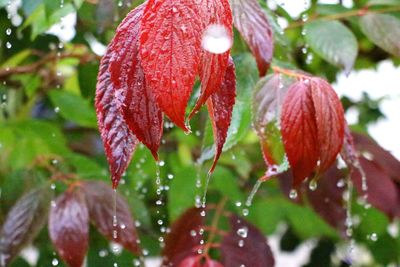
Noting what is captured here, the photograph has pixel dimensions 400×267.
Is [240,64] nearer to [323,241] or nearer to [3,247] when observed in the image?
[3,247]

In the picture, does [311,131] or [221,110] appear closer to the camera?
[221,110]

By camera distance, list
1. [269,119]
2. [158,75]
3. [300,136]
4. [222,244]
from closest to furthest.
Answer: [158,75]
[300,136]
[269,119]
[222,244]

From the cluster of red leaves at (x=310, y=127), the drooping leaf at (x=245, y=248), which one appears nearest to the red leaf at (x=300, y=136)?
the cluster of red leaves at (x=310, y=127)

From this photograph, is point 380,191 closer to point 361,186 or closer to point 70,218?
point 361,186

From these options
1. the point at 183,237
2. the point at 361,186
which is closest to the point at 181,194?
the point at 183,237

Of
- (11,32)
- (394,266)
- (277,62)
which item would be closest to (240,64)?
(277,62)
